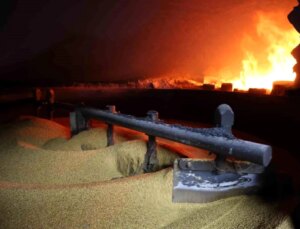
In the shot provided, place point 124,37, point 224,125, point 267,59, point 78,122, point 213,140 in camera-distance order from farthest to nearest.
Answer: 1. point 267,59
2. point 124,37
3. point 78,122
4. point 224,125
5. point 213,140

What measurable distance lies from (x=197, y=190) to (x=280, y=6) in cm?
1015

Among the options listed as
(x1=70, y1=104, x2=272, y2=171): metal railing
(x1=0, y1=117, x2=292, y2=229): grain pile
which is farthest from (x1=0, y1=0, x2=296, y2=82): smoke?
(x1=70, y1=104, x2=272, y2=171): metal railing

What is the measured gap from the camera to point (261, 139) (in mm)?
4980

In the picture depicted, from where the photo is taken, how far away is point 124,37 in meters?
10.6

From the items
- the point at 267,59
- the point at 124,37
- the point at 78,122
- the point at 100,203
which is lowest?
the point at 100,203

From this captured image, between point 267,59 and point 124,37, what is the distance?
18.1 feet

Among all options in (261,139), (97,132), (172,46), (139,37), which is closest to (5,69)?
(139,37)

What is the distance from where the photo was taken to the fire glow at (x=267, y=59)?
35.1 ft

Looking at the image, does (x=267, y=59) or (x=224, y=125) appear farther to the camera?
(x=267, y=59)

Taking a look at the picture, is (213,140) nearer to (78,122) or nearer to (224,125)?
(224,125)

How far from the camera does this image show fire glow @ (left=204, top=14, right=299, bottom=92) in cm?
1069

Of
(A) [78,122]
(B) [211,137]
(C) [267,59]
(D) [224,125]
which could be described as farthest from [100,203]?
(C) [267,59]

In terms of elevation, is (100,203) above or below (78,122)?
below

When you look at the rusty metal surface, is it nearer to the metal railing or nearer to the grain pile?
the metal railing
